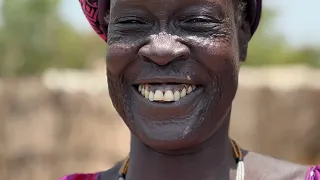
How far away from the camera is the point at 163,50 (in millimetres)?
1766

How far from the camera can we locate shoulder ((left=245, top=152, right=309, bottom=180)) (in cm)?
202

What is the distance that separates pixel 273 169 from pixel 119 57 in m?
0.54

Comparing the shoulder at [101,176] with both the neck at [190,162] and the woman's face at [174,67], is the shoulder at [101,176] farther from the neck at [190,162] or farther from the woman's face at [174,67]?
the woman's face at [174,67]

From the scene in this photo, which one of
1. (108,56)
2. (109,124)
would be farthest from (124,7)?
(109,124)

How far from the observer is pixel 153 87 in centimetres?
182

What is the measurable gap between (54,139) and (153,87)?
6.00m

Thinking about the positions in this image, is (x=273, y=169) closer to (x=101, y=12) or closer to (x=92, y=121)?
(x=101, y=12)

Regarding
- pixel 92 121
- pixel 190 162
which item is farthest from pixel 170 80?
pixel 92 121

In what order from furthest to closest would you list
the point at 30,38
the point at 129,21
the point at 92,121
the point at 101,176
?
the point at 30,38, the point at 92,121, the point at 101,176, the point at 129,21

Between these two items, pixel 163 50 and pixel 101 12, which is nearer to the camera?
pixel 163 50

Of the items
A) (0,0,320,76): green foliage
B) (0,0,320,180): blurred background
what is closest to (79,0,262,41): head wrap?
(0,0,320,180): blurred background

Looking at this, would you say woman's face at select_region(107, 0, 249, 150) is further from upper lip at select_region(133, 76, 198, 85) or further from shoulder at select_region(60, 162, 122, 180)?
shoulder at select_region(60, 162, 122, 180)

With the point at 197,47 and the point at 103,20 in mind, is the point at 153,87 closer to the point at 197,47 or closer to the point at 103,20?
the point at 197,47

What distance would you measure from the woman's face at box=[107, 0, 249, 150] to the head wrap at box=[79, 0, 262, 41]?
15cm
